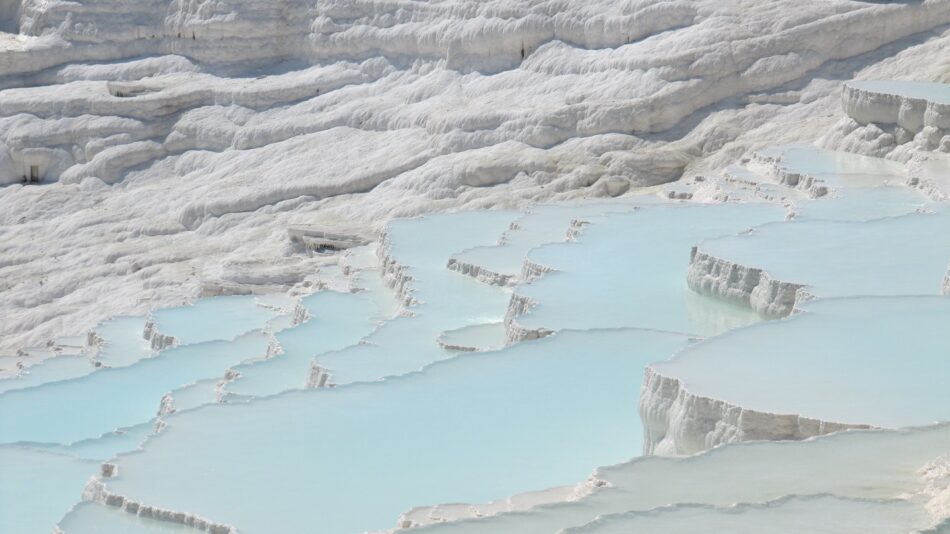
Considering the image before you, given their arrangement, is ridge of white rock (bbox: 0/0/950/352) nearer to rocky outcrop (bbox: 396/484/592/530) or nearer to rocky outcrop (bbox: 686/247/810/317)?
rocky outcrop (bbox: 686/247/810/317)

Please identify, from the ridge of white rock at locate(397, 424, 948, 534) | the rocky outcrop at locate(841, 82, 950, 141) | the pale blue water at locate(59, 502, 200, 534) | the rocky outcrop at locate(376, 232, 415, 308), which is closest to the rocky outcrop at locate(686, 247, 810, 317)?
the rocky outcrop at locate(376, 232, 415, 308)

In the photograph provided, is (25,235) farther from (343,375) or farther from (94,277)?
(343,375)

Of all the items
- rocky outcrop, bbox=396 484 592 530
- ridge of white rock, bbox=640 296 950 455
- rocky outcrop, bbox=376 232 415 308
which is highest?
ridge of white rock, bbox=640 296 950 455

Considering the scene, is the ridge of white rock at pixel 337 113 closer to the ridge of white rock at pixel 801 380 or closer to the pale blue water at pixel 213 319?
the pale blue water at pixel 213 319

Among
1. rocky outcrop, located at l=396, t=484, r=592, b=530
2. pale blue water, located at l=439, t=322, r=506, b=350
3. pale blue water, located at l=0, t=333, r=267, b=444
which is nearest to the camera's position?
rocky outcrop, located at l=396, t=484, r=592, b=530

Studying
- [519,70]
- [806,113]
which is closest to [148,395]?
[806,113]

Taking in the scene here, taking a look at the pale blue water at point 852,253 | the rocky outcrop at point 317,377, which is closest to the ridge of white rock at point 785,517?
the pale blue water at point 852,253
